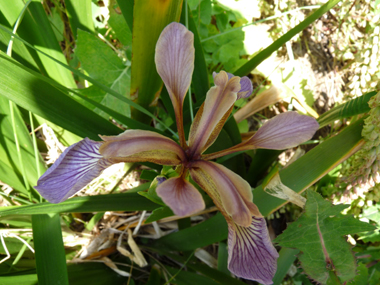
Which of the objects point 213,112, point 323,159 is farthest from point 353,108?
point 213,112

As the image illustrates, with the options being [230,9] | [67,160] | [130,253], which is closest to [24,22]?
[67,160]

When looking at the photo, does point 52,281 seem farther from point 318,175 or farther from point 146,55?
point 318,175

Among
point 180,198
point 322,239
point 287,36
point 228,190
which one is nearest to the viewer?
point 180,198

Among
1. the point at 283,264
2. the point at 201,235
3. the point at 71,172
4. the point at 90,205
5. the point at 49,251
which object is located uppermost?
the point at 71,172

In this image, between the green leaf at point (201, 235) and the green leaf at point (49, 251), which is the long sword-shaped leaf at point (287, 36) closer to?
the green leaf at point (201, 235)

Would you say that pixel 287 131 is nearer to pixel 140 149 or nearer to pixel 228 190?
pixel 228 190

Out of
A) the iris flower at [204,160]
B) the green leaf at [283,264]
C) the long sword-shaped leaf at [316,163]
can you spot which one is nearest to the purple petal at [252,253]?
the iris flower at [204,160]

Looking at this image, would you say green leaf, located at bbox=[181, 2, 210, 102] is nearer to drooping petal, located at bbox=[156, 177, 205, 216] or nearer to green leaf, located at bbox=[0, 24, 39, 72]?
drooping petal, located at bbox=[156, 177, 205, 216]
